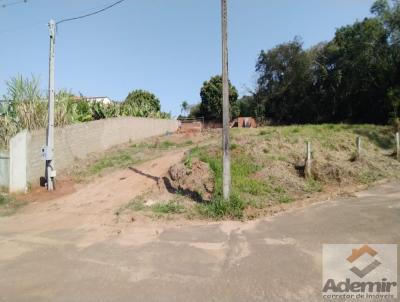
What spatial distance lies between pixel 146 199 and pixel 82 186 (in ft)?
11.7

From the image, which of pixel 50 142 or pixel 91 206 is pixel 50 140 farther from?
pixel 91 206

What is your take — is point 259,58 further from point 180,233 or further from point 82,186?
point 180,233

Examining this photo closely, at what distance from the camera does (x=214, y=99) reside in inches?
1522

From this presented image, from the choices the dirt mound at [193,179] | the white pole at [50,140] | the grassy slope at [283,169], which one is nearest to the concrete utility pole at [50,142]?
the white pole at [50,140]

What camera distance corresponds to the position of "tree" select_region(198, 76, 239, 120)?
38625 mm

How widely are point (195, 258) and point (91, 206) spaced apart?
4.64 m

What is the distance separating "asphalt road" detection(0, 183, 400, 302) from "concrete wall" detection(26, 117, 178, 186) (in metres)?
4.86

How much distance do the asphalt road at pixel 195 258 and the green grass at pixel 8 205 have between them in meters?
2.29

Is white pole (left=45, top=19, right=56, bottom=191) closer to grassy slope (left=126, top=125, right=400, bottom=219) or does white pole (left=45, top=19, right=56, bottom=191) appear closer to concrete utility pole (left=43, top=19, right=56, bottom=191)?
concrete utility pole (left=43, top=19, right=56, bottom=191)

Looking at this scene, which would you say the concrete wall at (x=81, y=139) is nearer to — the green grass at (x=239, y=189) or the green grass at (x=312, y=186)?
the green grass at (x=239, y=189)

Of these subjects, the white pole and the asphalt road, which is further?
the white pole

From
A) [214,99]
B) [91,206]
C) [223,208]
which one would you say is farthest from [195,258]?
[214,99]

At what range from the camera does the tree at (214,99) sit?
38625mm

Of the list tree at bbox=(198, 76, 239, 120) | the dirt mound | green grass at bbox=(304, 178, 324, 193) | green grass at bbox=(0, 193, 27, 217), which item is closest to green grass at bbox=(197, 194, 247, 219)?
the dirt mound
